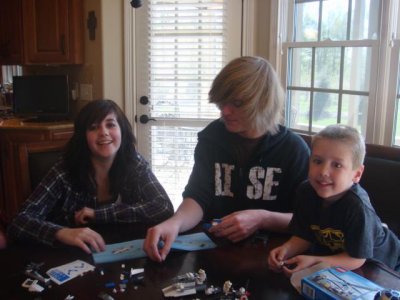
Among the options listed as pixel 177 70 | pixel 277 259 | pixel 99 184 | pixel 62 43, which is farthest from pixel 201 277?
pixel 62 43

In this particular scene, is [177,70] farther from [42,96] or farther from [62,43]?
[42,96]

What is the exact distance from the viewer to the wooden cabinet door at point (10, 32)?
3793 millimetres

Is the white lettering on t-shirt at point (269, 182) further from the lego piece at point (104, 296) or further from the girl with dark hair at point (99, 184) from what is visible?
the lego piece at point (104, 296)

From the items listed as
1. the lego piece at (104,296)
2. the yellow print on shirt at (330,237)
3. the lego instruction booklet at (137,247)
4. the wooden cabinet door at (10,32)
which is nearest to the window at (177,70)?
the wooden cabinet door at (10,32)

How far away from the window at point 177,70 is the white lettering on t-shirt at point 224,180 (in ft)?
5.70

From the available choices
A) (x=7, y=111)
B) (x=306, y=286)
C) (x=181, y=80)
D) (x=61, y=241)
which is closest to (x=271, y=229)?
(x=306, y=286)

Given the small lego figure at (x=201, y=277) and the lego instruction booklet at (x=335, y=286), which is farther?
the small lego figure at (x=201, y=277)

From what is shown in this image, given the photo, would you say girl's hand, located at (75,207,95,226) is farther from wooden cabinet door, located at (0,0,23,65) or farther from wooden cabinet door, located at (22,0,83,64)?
wooden cabinet door, located at (0,0,23,65)

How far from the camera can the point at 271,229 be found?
1392 mm

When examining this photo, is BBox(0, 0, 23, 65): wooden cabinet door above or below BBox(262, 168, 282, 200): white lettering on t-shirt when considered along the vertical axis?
above

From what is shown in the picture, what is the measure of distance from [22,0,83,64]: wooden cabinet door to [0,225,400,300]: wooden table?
268cm

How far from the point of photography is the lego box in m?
0.91

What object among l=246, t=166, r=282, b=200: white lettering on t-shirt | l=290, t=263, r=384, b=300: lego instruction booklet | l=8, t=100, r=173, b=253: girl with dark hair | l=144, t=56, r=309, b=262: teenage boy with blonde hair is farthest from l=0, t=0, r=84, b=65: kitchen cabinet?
l=290, t=263, r=384, b=300: lego instruction booklet

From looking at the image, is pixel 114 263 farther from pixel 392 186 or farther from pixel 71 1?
pixel 71 1
